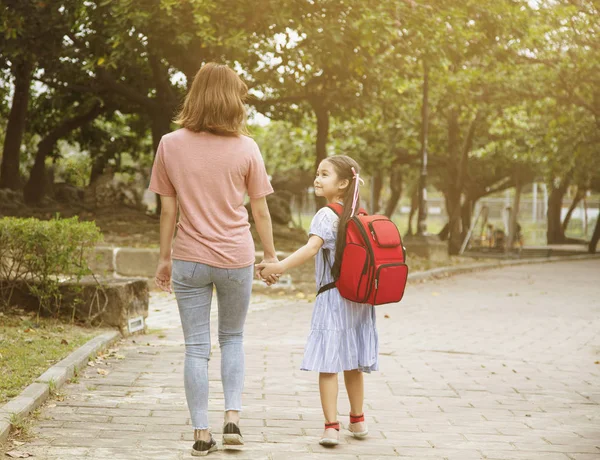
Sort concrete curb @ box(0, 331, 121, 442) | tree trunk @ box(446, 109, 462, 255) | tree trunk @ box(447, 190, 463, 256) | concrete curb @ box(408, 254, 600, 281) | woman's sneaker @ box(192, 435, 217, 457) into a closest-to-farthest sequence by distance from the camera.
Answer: woman's sneaker @ box(192, 435, 217, 457) < concrete curb @ box(0, 331, 121, 442) < concrete curb @ box(408, 254, 600, 281) < tree trunk @ box(446, 109, 462, 255) < tree trunk @ box(447, 190, 463, 256)

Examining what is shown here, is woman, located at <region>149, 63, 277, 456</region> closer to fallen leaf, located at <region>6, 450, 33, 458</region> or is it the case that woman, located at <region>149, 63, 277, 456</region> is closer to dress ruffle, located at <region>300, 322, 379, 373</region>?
dress ruffle, located at <region>300, 322, 379, 373</region>

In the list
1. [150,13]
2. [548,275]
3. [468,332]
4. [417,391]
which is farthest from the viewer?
[548,275]

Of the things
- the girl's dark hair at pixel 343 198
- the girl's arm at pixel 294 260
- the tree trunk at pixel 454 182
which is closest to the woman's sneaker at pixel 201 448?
the girl's arm at pixel 294 260

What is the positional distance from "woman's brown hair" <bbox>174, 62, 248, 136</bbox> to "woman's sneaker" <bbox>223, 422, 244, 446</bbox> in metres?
1.50

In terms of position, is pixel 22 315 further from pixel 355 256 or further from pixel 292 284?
pixel 292 284

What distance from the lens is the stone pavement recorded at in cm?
515

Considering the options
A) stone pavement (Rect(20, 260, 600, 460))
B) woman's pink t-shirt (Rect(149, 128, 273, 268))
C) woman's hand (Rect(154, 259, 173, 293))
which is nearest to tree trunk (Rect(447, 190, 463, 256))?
stone pavement (Rect(20, 260, 600, 460))

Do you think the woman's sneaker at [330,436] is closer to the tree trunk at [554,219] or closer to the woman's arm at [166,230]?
the woman's arm at [166,230]

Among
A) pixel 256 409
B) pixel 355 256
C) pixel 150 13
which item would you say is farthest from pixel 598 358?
pixel 150 13

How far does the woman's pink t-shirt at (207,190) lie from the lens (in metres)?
4.67

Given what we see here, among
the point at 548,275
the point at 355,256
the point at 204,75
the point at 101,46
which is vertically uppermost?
the point at 101,46

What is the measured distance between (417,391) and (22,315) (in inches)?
162

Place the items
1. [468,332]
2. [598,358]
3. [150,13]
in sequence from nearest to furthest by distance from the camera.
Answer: [598,358] → [468,332] → [150,13]

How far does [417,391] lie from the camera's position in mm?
6988
